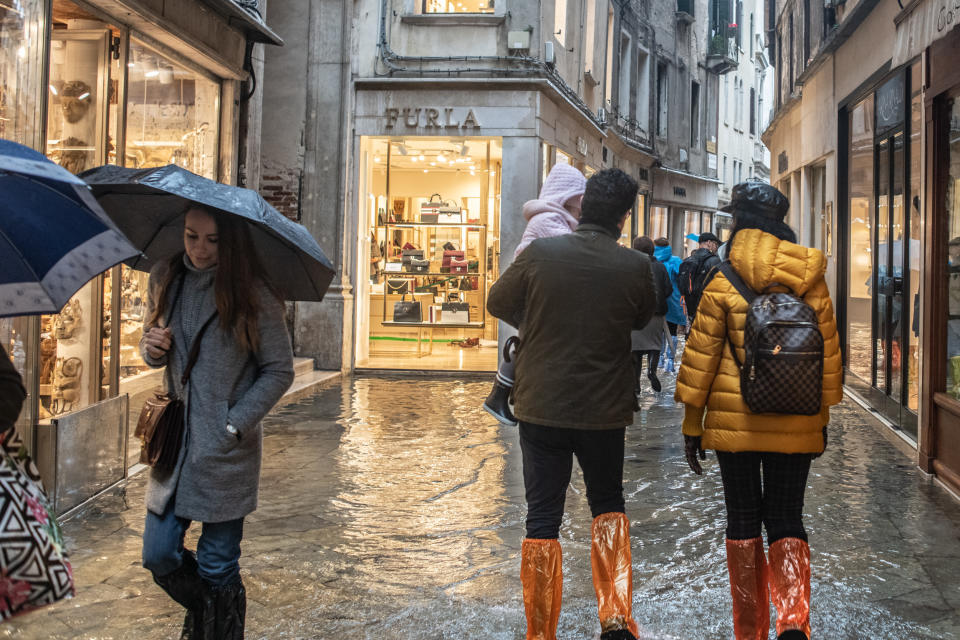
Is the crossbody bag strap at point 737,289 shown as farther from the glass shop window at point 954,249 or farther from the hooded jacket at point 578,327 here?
the glass shop window at point 954,249

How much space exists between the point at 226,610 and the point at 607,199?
82.7 inches

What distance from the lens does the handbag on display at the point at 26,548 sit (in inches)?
88.7

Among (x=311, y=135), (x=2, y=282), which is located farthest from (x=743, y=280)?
(x=311, y=135)

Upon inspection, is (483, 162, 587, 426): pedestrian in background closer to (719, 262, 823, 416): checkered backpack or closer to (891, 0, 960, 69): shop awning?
(719, 262, 823, 416): checkered backpack

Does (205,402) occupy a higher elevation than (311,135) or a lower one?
lower

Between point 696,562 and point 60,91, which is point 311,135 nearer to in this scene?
point 60,91

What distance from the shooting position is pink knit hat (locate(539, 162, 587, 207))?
5.29m

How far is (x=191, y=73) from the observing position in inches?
362

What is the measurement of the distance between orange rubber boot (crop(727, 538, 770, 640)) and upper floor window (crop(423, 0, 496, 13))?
11790mm

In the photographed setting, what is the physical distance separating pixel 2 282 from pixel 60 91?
4.52 metres

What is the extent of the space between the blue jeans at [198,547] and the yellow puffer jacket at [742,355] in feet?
5.85

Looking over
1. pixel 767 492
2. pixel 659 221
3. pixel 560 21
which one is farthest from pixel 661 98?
pixel 767 492

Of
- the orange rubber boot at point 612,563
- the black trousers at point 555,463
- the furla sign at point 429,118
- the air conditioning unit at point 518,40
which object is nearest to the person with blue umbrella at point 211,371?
the black trousers at point 555,463

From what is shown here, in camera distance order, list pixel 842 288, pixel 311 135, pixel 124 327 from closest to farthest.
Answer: pixel 124 327
pixel 842 288
pixel 311 135
